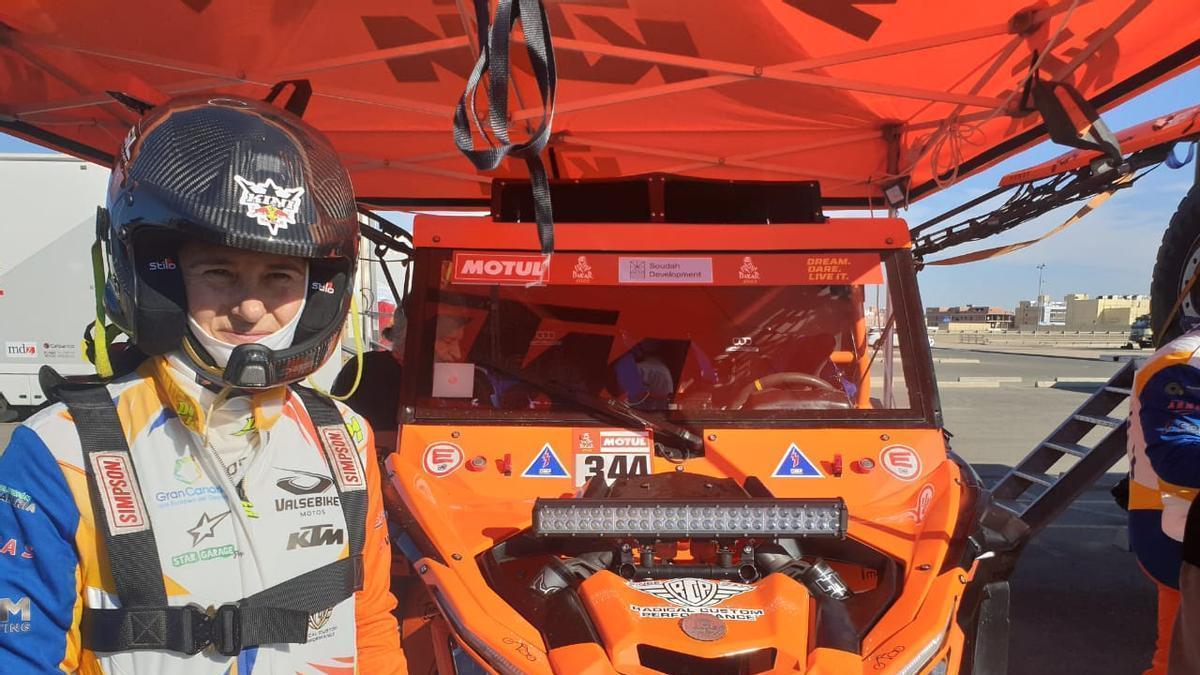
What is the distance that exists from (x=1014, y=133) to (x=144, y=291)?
525 centimetres

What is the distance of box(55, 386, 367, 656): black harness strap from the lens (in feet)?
4.10

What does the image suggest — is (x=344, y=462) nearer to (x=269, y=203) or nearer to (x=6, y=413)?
(x=269, y=203)

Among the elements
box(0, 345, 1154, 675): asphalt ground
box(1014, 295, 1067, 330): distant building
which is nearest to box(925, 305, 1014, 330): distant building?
box(1014, 295, 1067, 330): distant building

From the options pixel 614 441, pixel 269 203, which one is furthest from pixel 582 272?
pixel 269 203

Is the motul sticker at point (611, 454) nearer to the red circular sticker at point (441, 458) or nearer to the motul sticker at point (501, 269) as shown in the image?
the red circular sticker at point (441, 458)

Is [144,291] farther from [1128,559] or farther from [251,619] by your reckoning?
[1128,559]

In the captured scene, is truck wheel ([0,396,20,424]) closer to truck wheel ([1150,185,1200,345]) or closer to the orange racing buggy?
the orange racing buggy

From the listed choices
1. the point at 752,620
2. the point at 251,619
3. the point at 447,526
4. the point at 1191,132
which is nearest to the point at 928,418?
the point at 752,620

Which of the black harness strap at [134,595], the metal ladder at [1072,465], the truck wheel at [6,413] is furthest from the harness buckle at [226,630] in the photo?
the truck wheel at [6,413]

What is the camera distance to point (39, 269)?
412 inches

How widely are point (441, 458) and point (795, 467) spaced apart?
1244mm

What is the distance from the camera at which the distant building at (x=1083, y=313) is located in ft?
244

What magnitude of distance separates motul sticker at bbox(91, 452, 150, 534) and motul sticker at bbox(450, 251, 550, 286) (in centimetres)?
172

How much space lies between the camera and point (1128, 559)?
5.74 metres
